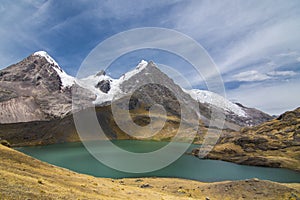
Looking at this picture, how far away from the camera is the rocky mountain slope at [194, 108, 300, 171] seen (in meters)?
→ 110

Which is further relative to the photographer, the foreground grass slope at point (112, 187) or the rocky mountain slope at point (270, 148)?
the rocky mountain slope at point (270, 148)

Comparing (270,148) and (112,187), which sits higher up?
(270,148)

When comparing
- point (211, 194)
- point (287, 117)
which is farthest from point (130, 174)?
point (287, 117)

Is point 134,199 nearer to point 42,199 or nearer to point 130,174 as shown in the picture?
point 42,199

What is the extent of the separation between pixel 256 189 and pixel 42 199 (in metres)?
38.5

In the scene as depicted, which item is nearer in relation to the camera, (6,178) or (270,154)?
(6,178)

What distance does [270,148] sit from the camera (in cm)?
13375

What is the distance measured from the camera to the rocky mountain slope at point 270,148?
11031 centimetres

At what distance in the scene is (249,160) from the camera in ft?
376

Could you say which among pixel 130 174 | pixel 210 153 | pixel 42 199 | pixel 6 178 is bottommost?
pixel 42 199

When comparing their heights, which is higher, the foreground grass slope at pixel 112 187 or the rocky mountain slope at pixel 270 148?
the rocky mountain slope at pixel 270 148

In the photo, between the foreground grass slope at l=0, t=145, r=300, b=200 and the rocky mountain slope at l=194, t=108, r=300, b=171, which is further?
the rocky mountain slope at l=194, t=108, r=300, b=171

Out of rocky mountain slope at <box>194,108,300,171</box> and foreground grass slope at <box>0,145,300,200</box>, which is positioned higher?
rocky mountain slope at <box>194,108,300,171</box>

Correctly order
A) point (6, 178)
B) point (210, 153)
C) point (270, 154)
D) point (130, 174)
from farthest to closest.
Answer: point (210, 153), point (270, 154), point (130, 174), point (6, 178)
